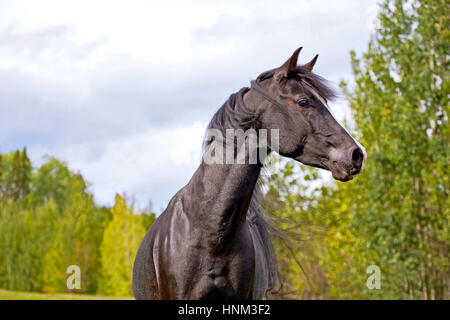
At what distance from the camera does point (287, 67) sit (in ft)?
11.3

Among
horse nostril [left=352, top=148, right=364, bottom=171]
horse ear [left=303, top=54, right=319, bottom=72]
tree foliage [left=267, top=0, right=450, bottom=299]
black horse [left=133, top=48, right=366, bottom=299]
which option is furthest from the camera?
tree foliage [left=267, top=0, right=450, bottom=299]

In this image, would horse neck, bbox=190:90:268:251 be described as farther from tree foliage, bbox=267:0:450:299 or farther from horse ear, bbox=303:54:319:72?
tree foliage, bbox=267:0:450:299

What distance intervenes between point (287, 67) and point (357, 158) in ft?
2.63

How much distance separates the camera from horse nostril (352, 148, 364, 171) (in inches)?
126

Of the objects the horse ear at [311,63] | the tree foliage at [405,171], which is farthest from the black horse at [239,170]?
the tree foliage at [405,171]

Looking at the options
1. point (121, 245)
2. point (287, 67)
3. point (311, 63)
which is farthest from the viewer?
point (121, 245)

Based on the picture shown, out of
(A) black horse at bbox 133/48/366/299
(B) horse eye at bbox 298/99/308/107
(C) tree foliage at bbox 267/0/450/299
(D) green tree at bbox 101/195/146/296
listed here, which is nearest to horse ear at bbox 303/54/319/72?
(A) black horse at bbox 133/48/366/299

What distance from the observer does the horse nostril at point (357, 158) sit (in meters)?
3.20

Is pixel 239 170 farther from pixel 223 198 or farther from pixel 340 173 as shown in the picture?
pixel 340 173

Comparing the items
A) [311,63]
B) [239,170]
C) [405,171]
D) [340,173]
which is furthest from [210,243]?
→ [405,171]

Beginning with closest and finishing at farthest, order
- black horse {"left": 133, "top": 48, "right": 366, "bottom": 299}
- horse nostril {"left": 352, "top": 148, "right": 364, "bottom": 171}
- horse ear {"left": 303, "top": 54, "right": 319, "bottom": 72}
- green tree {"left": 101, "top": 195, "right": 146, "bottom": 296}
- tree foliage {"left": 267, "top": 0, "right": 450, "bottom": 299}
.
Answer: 1. horse nostril {"left": 352, "top": 148, "right": 364, "bottom": 171}
2. black horse {"left": 133, "top": 48, "right": 366, "bottom": 299}
3. horse ear {"left": 303, "top": 54, "right": 319, "bottom": 72}
4. tree foliage {"left": 267, "top": 0, "right": 450, "bottom": 299}
5. green tree {"left": 101, "top": 195, "right": 146, "bottom": 296}

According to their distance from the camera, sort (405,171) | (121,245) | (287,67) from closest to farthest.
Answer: (287,67), (405,171), (121,245)
